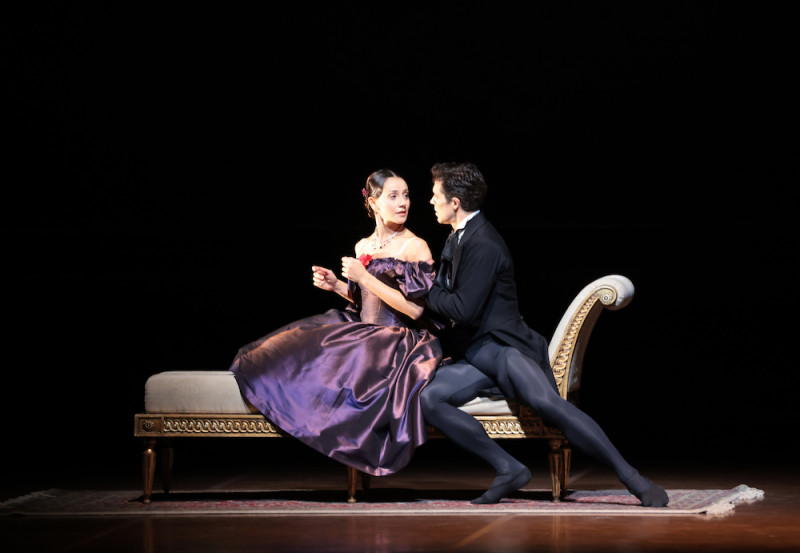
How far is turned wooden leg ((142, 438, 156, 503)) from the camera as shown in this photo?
4.18 meters

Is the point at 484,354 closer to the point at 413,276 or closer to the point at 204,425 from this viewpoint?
the point at 413,276

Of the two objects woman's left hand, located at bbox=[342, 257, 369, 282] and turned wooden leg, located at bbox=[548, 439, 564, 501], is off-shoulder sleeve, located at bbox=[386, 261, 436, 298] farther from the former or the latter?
turned wooden leg, located at bbox=[548, 439, 564, 501]

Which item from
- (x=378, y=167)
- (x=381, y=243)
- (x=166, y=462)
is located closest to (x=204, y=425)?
(x=166, y=462)

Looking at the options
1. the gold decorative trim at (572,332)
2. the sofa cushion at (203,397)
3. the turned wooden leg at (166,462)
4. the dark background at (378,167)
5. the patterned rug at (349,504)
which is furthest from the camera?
the dark background at (378,167)

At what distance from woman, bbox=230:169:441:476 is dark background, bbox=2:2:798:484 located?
2.11m

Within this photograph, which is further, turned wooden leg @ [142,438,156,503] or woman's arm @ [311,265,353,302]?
woman's arm @ [311,265,353,302]

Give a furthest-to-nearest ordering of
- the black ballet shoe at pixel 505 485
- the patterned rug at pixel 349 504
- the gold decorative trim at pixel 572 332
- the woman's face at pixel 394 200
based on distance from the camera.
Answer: the woman's face at pixel 394 200 → the gold decorative trim at pixel 572 332 → the black ballet shoe at pixel 505 485 → the patterned rug at pixel 349 504

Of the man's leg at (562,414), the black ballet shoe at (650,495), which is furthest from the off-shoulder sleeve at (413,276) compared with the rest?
the black ballet shoe at (650,495)

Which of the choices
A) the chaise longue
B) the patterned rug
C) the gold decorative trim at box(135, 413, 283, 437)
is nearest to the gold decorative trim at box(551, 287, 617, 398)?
the chaise longue

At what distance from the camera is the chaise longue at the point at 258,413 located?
4.10 metres

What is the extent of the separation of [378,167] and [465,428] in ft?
8.55

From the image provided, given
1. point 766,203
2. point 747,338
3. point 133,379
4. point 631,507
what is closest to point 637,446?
point 747,338

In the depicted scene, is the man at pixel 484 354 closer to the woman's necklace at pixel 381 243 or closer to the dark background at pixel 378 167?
the woman's necklace at pixel 381 243

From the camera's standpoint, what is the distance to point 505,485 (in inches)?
158
